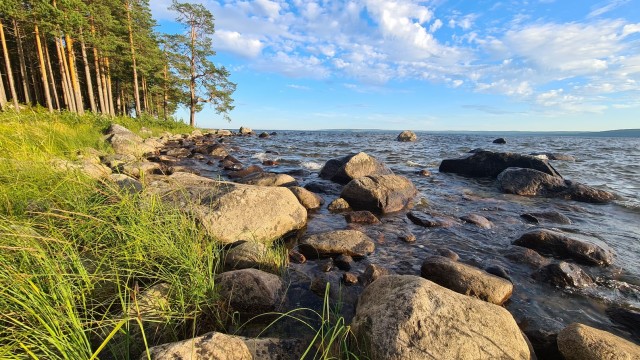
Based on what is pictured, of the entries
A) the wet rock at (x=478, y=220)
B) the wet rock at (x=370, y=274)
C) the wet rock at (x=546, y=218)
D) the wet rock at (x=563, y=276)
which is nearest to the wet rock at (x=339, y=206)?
the wet rock at (x=478, y=220)

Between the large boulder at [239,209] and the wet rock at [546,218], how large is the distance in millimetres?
5902

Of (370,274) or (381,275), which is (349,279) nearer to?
(370,274)

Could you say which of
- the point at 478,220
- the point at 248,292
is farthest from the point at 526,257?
the point at 248,292

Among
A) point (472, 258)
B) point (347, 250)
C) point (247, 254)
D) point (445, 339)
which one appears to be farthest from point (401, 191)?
point (445, 339)

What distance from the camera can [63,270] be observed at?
2334 mm

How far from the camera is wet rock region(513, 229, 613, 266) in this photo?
5.11 meters

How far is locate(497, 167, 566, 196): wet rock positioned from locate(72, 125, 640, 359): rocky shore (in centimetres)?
51

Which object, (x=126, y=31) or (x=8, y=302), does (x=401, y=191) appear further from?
(x=126, y=31)

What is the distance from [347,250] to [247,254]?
184cm

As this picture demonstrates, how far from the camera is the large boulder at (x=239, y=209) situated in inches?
194

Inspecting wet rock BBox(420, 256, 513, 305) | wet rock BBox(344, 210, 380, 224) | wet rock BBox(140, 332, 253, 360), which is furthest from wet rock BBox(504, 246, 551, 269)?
wet rock BBox(140, 332, 253, 360)

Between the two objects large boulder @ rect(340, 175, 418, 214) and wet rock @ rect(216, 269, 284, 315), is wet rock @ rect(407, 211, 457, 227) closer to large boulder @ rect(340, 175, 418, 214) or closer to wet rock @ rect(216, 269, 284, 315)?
large boulder @ rect(340, 175, 418, 214)

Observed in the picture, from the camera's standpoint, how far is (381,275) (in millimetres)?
4258

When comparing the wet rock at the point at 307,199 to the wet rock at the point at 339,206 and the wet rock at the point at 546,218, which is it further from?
the wet rock at the point at 546,218
